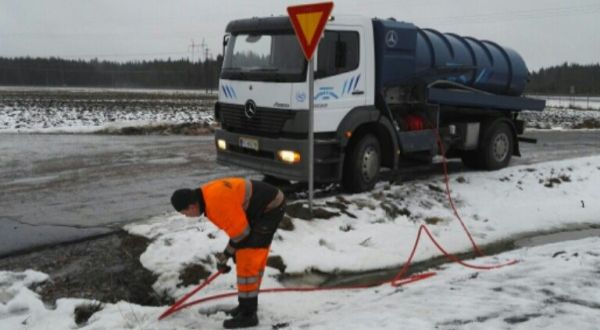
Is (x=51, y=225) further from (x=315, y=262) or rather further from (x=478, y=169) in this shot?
(x=478, y=169)

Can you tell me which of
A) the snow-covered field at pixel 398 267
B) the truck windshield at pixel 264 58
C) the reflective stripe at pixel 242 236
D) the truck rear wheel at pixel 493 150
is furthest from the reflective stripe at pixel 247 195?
the truck rear wheel at pixel 493 150

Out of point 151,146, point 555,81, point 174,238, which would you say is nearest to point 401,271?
point 174,238

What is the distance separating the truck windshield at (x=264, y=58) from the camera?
8.05 m

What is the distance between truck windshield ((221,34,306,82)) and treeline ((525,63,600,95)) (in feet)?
296

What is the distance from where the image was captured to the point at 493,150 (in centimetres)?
1191

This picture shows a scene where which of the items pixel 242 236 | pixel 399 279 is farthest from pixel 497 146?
pixel 242 236

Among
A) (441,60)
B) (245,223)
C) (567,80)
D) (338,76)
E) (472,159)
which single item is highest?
(567,80)

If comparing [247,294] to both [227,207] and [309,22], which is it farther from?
[309,22]

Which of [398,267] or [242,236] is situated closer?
[242,236]

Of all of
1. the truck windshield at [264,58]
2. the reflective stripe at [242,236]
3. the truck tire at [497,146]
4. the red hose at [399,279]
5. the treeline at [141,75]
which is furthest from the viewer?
the treeline at [141,75]

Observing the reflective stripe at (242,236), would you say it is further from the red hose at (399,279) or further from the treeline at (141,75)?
the treeline at (141,75)

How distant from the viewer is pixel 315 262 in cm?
637

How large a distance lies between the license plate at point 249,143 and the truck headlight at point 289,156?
542mm

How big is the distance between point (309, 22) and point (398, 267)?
3281 millimetres
